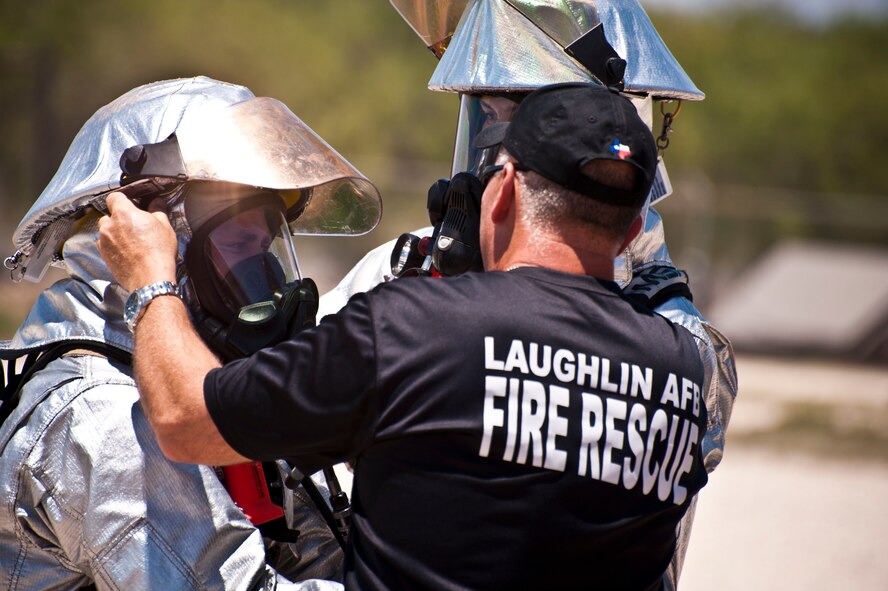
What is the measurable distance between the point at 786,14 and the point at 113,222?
2280cm

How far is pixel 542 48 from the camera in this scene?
99.3 inches

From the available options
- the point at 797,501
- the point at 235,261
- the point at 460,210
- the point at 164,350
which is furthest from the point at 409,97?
the point at 164,350

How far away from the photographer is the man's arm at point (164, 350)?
176 centimetres

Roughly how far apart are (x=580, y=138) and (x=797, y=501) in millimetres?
6470

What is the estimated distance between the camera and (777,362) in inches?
519

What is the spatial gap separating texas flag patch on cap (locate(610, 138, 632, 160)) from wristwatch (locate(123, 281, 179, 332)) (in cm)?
83

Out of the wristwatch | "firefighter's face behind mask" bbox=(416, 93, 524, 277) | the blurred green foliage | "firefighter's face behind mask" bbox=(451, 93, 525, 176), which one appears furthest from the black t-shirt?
the blurred green foliage

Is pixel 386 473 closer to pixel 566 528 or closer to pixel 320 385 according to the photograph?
pixel 320 385

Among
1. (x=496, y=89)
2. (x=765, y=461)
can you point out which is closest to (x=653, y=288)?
(x=496, y=89)

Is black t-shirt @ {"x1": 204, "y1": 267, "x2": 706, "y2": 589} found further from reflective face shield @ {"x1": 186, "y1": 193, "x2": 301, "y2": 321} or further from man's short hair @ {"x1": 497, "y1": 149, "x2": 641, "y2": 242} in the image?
reflective face shield @ {"x1": 186, "y1": 193, "x2": 301, "y2": 321}

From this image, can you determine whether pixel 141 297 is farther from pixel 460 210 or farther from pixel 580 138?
pixel 580 138

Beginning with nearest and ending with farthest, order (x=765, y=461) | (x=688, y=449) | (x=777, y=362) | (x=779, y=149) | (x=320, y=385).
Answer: (x=320, y=385) → (x=688, y=449) → (x=765, y=461) → (x=777, y=362) → (x=779, y=149)

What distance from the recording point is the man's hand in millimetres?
1949

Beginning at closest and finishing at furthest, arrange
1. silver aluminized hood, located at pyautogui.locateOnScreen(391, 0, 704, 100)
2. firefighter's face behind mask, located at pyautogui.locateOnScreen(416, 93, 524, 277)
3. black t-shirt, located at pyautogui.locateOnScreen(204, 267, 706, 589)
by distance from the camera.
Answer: black t-shirt, located at pyautogui.locateOnScreen(204, 267, 706, 589), firefighter's face behind mask, located at pyautogui.locateOnScreen(416, 93, 524, 277), silver aluminized hood, located at pyautogui.locateOnScreen(391, 0, 704, 100)
